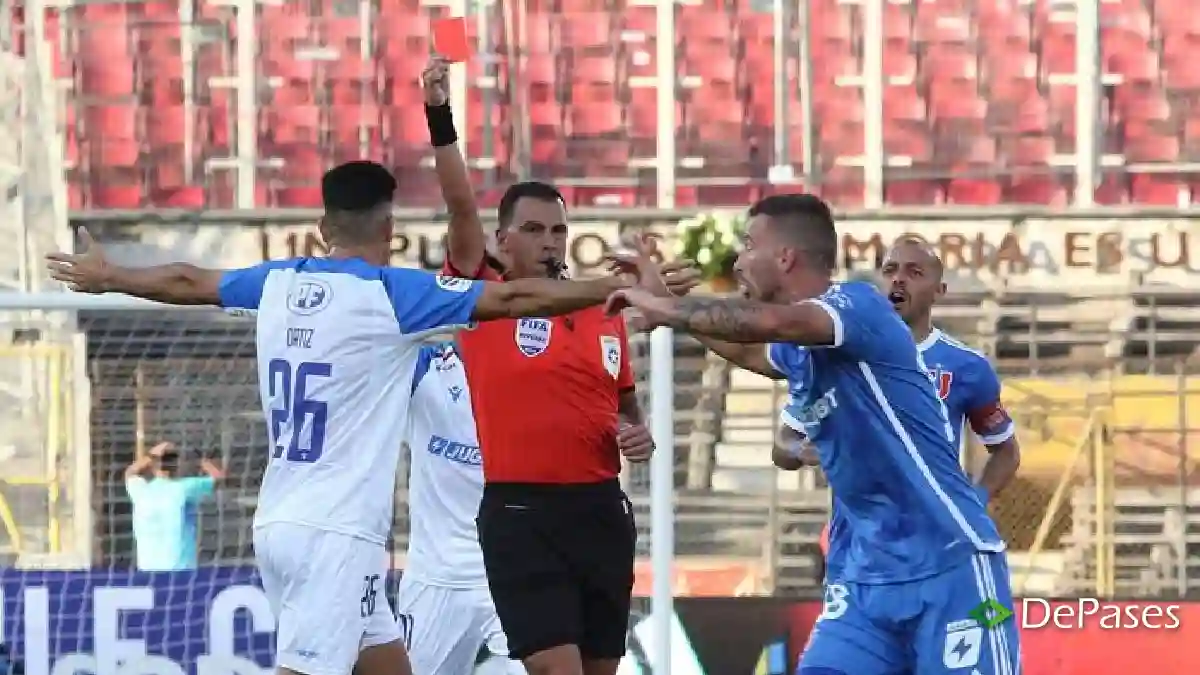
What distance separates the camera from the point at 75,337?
10.3 m

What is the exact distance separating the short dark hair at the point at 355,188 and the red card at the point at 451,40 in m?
0.41

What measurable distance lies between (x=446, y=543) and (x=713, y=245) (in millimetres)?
9557

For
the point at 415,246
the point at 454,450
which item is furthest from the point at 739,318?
the point at 415,246

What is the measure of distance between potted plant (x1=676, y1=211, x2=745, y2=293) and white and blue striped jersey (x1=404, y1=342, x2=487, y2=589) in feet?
29.3

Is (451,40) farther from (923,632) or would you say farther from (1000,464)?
(1000,464)

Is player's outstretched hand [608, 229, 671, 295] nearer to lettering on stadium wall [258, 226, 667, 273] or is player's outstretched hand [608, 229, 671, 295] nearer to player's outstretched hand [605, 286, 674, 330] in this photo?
player's outstretched hand [605, 286, 674, 330]

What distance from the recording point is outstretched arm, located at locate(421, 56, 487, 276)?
6.46m

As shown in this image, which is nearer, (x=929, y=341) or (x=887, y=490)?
(x=887, y=490)

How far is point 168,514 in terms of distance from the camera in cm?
928

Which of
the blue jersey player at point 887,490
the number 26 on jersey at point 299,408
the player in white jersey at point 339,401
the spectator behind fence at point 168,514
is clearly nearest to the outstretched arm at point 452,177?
the player in white jersey at point 339,401

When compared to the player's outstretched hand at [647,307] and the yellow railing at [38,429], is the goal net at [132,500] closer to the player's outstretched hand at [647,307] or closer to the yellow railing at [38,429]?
the yellow railing at [38,429]

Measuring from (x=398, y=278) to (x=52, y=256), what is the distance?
110 cm

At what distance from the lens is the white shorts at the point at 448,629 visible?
23.7 feet

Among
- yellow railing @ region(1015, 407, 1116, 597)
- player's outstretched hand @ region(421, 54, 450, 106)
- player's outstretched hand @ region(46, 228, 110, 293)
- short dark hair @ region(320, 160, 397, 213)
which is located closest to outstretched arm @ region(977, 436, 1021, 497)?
player's outstretched hand @ region(421, 54, 450, 106)
